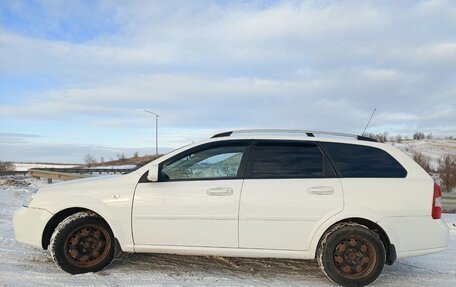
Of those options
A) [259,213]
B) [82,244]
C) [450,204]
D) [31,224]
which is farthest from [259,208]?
[450,204]

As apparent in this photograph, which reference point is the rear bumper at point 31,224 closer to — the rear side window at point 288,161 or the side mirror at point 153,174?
the side mirror at point 153,174

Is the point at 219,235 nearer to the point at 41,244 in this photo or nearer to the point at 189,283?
the point at 189,283

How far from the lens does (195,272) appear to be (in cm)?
486

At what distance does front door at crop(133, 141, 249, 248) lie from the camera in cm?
457

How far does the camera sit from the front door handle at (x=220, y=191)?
4.58 m

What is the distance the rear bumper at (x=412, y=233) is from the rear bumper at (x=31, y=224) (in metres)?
3.90

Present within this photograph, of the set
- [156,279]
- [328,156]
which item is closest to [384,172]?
[328,156]

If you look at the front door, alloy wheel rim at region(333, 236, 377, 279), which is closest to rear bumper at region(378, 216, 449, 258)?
alloy wheel rim at region(333, 236, 377, 279)

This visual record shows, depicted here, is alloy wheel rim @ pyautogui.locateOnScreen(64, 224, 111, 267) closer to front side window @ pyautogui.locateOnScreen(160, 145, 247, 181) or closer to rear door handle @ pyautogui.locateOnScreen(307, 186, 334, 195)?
front side window @ pyautogui.locateOnScreen(160, 145, 247, 181)

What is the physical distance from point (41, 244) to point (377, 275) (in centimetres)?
391

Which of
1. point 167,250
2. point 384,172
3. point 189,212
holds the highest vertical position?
point 384,172

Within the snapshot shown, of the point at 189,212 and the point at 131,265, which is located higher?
the point at 189,212

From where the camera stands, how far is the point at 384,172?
15.3ft

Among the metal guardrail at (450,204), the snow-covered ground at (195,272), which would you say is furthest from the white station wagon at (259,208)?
the metal guardrail at (450,204)
